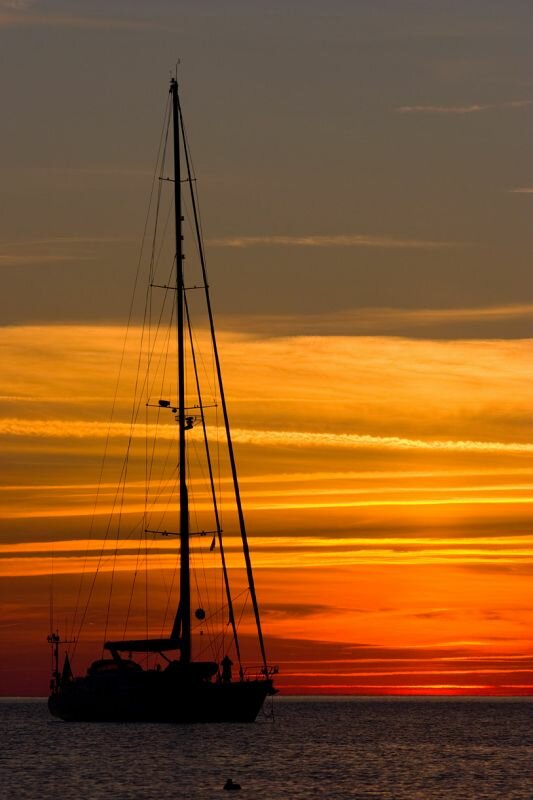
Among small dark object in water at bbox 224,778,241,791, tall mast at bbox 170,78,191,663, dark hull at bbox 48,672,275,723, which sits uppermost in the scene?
tall mast at bbox 170,78,191,663

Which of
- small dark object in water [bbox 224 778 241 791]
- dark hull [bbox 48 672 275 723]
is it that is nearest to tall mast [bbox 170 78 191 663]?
dark hull [bbox 48 672 275 723]

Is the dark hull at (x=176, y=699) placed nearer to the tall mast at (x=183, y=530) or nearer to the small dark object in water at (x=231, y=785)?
the tall mast at (x=183, y=530)

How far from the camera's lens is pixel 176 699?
111 meters

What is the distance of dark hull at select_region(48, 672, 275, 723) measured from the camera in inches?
4331

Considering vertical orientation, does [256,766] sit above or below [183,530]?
below

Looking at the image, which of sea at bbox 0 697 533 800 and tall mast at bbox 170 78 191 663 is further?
tall mast at bbox 170 78 191 663

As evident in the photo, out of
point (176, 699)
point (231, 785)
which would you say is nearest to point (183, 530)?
point (176, 699)

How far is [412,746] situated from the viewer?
148m

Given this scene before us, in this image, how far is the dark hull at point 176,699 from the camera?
361 ft

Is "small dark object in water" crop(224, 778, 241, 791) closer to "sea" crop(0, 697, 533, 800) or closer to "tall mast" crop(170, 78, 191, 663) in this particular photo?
"sea" crop(0, 697, 533, 800)

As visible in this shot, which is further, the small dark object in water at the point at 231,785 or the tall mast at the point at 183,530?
the tall mast at the point at 183,530

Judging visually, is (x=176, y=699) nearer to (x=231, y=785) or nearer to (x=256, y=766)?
(x=256, y=766)

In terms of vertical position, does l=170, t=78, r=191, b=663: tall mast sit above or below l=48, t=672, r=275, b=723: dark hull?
above

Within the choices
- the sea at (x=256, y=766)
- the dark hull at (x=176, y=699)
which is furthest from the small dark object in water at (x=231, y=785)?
the dark hull at (x=176, y=699)
